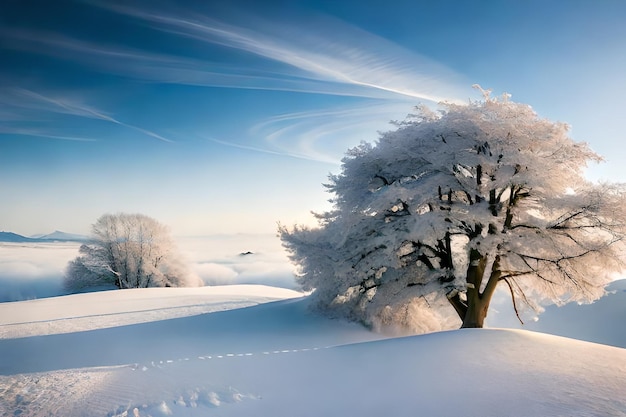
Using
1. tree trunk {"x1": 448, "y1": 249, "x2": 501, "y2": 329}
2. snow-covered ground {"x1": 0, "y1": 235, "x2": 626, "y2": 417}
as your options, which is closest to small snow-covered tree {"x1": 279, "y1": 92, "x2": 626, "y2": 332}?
tree trunk {"x1": 448, "y1": 249, "x2": 501, "y2": 329}

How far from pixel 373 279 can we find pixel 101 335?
805 cm

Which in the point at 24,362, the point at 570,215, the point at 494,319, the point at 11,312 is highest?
the point at 570,215

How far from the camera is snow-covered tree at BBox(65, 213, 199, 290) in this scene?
104ft

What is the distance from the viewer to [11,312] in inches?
A: 536

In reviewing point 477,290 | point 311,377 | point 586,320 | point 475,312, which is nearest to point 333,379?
point 311,377

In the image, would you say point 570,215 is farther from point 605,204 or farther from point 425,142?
point 425,142

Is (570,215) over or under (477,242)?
over

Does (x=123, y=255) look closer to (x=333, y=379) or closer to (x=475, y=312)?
(x=475, y=312)

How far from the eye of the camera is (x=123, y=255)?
31.8 m

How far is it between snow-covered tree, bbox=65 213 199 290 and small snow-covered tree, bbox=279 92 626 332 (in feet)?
80.8

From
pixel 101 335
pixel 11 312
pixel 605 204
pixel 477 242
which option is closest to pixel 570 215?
pixel 605 204

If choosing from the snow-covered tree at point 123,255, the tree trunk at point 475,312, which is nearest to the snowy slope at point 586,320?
the tree trunk at point 475,312

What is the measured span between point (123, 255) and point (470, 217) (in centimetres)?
3051

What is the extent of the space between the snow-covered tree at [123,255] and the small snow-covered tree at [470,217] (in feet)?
80.8
